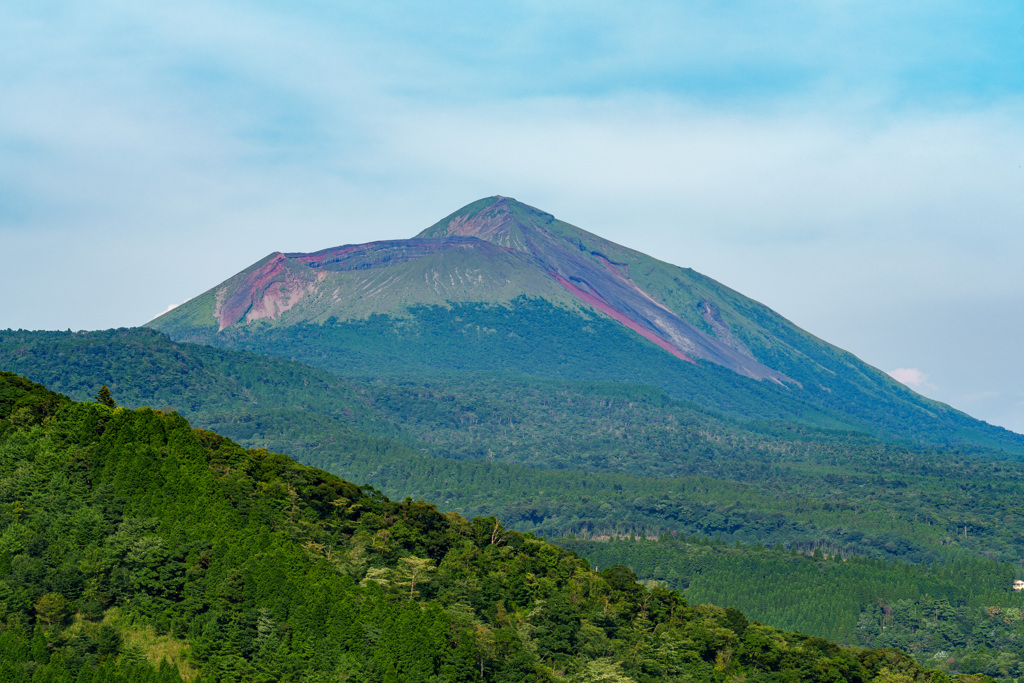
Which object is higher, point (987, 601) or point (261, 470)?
point (261, 470)

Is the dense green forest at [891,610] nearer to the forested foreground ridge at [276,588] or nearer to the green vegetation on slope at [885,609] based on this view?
the green vegetation on slope at [885,609]

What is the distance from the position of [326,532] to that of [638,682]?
27.3 metres

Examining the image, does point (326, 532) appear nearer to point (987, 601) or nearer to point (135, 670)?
point (135, 670)

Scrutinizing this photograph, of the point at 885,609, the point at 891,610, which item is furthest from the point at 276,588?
the point at 885,609

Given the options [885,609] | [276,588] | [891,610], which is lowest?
[885,609]

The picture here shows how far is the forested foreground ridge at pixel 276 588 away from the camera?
75375 mm

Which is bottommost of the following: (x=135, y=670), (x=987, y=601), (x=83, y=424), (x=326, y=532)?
(x=987, y=601)

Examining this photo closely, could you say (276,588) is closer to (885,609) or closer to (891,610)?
(891,610)

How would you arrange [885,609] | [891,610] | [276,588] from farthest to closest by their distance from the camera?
[885,609] < [891,610] < [276,588]

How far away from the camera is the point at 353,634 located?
77.4 meters

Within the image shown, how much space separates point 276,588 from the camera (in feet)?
257

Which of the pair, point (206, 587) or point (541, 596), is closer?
point (206, 587)

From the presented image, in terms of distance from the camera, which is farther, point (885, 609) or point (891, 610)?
point (885, 609)

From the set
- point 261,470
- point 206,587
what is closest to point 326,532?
point 261,470
